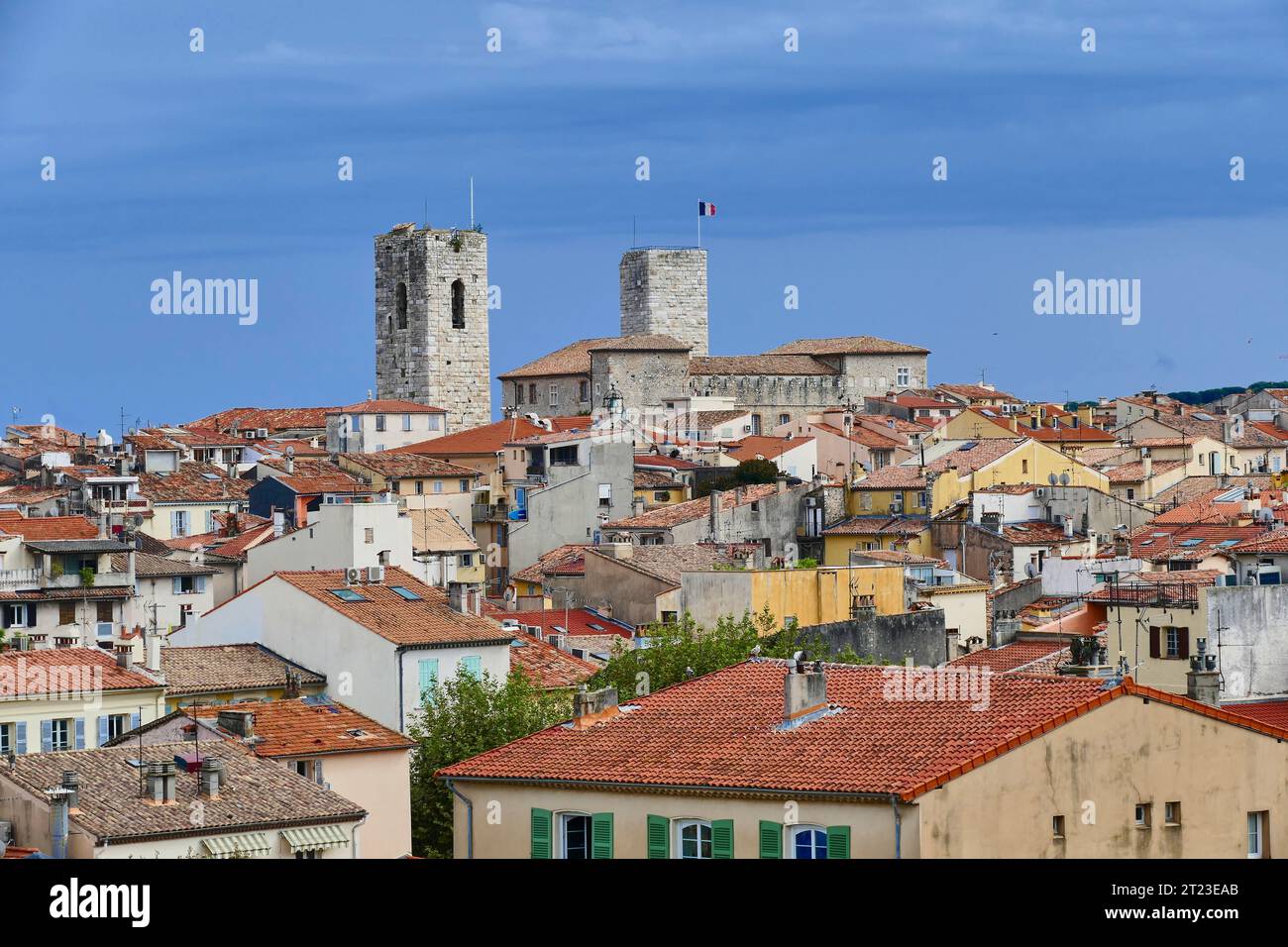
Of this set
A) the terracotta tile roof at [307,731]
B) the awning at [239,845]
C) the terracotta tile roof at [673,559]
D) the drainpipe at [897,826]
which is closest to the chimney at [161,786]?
the awning at [239,845]

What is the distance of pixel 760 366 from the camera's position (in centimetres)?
8812

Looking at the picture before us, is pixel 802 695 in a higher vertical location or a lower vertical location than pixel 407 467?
lower

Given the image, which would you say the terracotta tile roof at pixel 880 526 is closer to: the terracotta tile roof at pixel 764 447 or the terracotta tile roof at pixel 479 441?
the terracotta tile roof at pixel 764 447

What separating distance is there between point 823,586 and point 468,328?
55733 mm

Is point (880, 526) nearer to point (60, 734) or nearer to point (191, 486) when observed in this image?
point (191, 486)

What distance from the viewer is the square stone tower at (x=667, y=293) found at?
314ft

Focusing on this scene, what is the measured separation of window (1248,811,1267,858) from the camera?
13.3 meters

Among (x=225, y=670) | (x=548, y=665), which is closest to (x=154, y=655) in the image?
(x=225, y=670)

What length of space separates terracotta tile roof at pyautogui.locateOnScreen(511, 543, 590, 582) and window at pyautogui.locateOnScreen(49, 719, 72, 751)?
51.9 feet

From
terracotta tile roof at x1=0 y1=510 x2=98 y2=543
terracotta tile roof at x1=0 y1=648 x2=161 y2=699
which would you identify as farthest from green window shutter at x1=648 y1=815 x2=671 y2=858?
terracotta tile roof at x1=0 y1=510 x2=98 y2=543

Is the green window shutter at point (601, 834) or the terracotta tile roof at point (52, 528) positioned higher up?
the terracotta tile roof at point (52, 528)

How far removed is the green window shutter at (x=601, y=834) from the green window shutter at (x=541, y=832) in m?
0.27

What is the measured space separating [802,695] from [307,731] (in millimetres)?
7369
